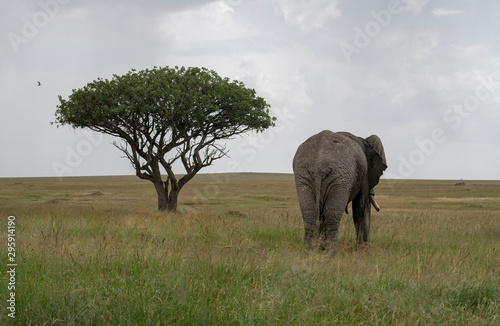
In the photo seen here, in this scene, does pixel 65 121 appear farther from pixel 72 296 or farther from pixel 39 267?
pixel 72 296

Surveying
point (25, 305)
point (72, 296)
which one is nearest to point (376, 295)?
point (72, 296)

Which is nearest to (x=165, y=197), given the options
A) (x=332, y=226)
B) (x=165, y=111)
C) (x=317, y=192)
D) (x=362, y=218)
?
(x=165, y=111)

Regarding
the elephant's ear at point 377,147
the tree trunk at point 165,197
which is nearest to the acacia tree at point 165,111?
the tree trunk at point 165,197

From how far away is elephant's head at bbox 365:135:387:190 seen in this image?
34.1 feet

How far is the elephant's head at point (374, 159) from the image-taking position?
10.4 meters

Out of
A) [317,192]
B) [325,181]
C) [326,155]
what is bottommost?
[317,192]

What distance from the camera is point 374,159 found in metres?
10.5

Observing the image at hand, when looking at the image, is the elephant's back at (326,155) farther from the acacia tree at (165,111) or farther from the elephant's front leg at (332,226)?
the acacia tree at (165,111)

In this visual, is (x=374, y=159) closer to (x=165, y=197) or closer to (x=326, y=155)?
(x=326, y=155)

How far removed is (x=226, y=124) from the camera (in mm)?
24141

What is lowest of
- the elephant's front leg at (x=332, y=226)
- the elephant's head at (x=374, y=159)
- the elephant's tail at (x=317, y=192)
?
the elephant's front leg at (x=332, y=226)

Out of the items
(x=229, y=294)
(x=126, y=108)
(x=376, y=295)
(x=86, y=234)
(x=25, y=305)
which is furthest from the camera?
(x=126, y=108)

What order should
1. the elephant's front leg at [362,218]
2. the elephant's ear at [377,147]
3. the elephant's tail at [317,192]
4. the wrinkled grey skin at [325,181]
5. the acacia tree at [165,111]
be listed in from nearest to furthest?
the elephant's tail at [317,192] < the wrinkled grey skin at [325,181] < the elephant's front leg at [362,218] < the elephant's ear at [377,147] < the acacia tree at [165,111]

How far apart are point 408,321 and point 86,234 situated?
7.73 meters
